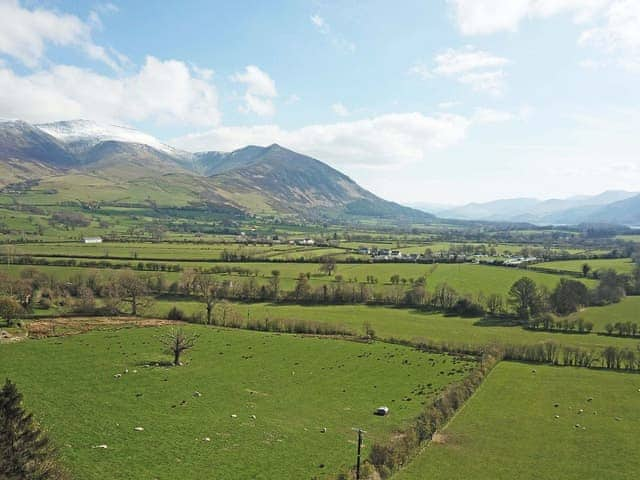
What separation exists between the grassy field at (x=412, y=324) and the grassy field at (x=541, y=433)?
1802 cm

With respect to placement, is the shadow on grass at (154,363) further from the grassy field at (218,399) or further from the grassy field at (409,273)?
the grassy field at (409,273)

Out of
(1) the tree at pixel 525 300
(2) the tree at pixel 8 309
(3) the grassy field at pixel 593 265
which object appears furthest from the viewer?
(3) the grassy field at pixel 593 265

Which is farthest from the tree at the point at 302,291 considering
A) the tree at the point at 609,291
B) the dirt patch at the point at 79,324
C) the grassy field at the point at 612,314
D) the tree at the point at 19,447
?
the tree at the point at 19,447

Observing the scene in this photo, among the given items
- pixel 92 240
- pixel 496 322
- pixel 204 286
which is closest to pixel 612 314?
pixel 496 322

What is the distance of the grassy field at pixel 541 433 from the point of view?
35.0 metres

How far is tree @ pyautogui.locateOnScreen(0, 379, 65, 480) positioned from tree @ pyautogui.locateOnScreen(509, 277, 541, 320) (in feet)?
293

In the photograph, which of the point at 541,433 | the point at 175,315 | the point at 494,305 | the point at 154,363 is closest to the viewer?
the point at 541,433

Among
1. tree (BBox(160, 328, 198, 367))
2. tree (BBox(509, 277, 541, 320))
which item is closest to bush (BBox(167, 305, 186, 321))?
tree (BBox(160, 328, 198, 367))

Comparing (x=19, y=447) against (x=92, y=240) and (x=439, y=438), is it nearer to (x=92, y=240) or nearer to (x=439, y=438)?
(x=439, y=438)

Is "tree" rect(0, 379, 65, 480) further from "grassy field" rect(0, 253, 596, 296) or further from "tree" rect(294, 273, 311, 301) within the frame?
"grassy field" rect(0, 253, 596, 296)

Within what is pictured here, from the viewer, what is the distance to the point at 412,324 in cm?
8831

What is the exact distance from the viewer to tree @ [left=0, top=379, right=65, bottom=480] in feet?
76.9

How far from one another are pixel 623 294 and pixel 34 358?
12261cm

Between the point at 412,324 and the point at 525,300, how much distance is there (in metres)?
27.0
